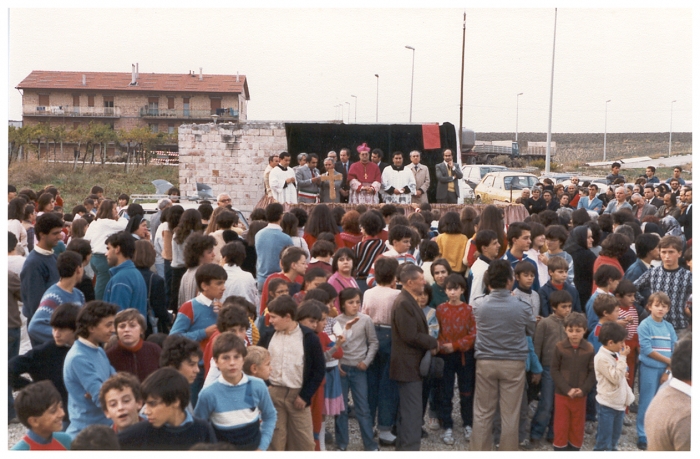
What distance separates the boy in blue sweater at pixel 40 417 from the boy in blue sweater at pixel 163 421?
0.32 m

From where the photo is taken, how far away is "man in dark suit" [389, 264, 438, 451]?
549 cm

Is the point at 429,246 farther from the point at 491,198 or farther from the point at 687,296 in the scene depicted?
the point at 491,198

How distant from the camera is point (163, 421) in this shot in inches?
144

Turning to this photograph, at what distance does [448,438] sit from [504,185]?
1728 centimetres

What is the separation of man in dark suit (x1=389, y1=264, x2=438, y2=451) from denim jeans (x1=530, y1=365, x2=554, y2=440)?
971 mm

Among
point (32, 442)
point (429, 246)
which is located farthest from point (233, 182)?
point (32, 442)

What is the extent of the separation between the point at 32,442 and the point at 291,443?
191 cm

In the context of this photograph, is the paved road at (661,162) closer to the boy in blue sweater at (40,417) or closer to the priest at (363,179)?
the priest at (363,179)

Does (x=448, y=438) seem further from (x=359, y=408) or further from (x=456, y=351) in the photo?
(x=359, y=408)

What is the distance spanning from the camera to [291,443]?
199 inches

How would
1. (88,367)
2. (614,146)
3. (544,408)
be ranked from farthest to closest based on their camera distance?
(614,146) → (544,408) → (88,367)

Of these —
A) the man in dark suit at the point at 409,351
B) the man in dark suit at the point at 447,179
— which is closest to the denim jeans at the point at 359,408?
the man in dark suit at the point at 409,351

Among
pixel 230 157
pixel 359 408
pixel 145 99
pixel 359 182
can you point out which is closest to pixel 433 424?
pixel 359 408

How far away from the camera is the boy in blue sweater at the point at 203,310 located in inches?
199
